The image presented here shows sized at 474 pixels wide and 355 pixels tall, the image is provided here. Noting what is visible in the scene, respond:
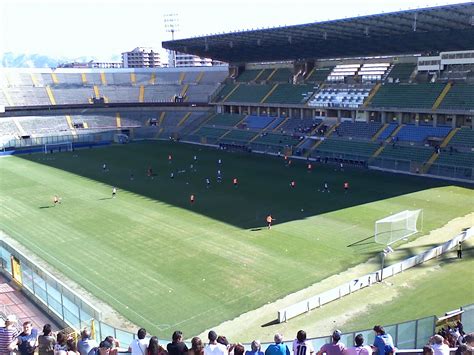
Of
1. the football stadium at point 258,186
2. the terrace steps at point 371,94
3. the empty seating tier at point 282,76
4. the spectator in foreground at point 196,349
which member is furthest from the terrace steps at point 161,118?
the spectator in foreground at point 196,349

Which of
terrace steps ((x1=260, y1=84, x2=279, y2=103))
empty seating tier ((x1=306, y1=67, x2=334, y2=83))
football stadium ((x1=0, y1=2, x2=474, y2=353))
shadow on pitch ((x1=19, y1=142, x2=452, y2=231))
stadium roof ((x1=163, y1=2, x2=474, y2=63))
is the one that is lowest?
shadow on pitch ((x1=19, y1=142, x2=452, y2=231))

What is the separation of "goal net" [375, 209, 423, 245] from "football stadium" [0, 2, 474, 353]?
4.7 inches

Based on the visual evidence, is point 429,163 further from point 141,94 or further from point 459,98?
point 141,94

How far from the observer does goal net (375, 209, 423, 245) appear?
94.3 ft

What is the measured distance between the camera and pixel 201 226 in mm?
32469

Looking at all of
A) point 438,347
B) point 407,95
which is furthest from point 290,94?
point 438,347

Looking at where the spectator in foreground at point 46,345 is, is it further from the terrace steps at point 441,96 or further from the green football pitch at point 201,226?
the terrace steps at point 441,96

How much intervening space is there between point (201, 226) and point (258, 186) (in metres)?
13.0

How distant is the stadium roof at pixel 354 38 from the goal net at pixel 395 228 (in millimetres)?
25050

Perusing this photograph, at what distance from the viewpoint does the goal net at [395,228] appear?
28.7m

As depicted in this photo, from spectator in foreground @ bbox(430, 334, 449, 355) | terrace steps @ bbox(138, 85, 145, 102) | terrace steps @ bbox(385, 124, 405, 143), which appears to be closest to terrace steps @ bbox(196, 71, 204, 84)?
terrace steps @ bbox(138, 85, 145, 102)

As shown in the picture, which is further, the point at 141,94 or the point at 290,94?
the point at 141,94

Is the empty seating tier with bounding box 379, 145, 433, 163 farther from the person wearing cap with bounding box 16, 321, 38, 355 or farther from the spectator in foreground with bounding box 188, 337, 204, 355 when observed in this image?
the person wearing cap with bounding box 16, 321, 38, 355

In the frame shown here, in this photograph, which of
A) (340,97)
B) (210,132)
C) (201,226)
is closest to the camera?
(201,226)
